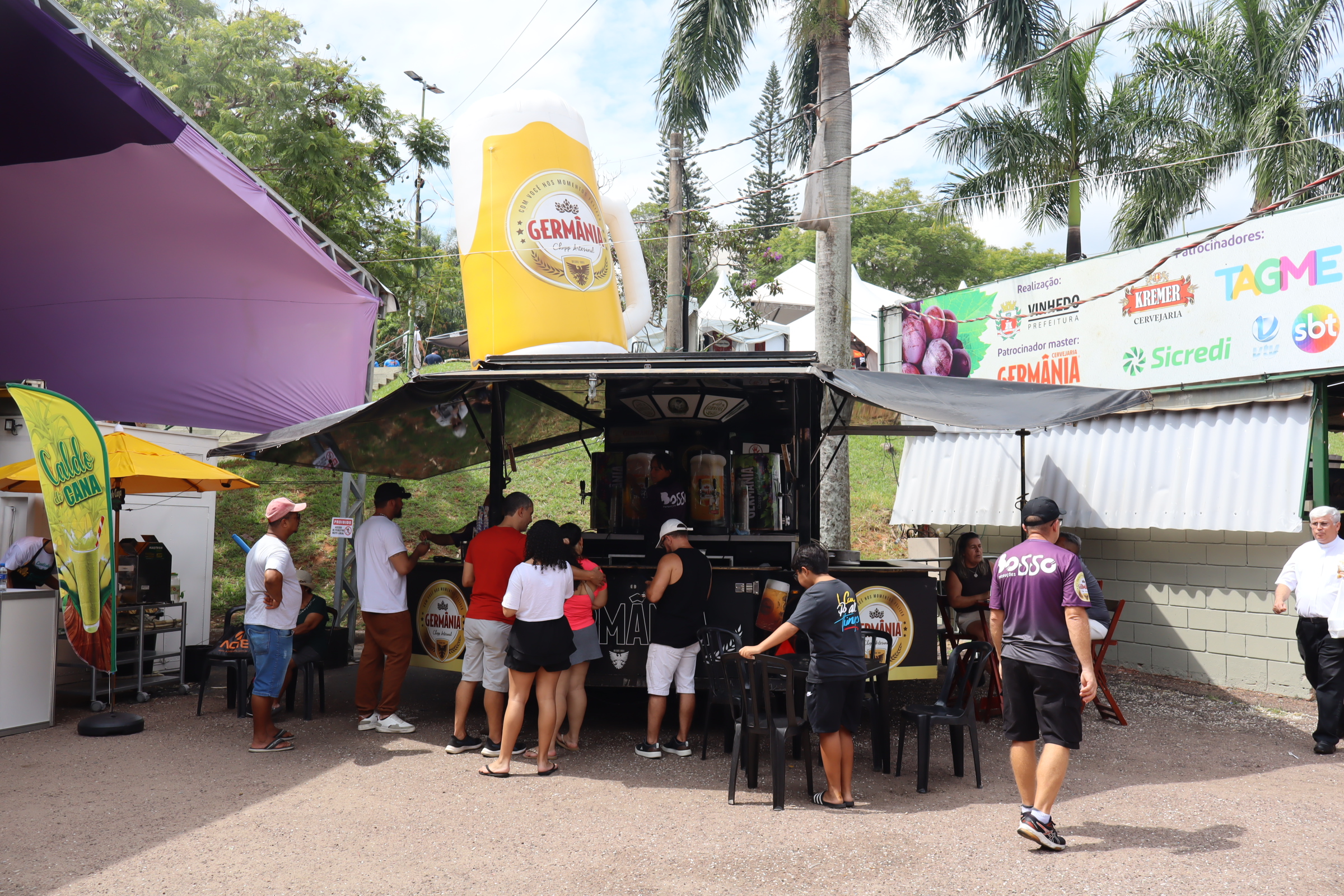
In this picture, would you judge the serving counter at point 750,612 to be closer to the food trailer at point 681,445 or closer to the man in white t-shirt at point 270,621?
the food trailer at point 681,445

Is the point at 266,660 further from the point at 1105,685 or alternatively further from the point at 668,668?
the point at 1105,685

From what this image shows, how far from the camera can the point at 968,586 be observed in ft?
26.3

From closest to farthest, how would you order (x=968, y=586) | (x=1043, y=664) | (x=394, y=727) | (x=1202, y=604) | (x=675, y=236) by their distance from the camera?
(x=1043, y=664)
(x=394, y=727)
(x=968, y=586)
(x=1202, y=604)
(x=675, y=236)

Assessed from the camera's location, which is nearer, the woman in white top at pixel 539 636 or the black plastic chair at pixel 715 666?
the woman in white top at pixel 539 636

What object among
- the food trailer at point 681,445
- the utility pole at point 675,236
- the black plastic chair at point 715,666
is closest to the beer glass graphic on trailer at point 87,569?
the food trailer at point 681,445

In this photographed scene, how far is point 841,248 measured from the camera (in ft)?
37.5

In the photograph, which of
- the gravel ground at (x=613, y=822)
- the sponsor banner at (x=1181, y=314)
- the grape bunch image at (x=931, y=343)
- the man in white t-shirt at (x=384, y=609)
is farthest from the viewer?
the grape bunch image at (x=931, y=343)

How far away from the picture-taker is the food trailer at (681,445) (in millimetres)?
6645

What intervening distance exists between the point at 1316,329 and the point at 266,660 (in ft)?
28.7

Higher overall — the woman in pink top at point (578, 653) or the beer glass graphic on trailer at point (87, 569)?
the beer glass graphic on trailer at point (87, 569)

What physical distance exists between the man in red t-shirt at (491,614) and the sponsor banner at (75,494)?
7.48ft

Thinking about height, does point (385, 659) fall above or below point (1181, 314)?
below

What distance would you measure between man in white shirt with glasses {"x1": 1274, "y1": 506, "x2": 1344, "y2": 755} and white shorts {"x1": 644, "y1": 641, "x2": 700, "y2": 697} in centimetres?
407

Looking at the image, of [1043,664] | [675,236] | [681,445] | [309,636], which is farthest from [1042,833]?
[675,236]
